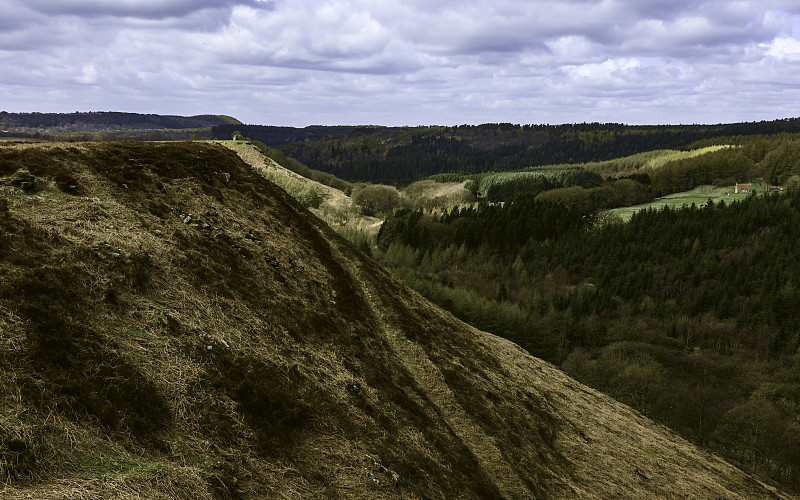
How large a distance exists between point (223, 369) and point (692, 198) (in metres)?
215

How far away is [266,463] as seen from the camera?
41.2 ft

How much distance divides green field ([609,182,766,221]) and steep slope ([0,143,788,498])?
167m

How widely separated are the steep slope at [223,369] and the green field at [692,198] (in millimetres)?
167075

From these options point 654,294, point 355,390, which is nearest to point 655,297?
point 654,294

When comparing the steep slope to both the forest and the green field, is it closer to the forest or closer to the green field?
the forest

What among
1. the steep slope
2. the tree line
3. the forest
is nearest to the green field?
the forest

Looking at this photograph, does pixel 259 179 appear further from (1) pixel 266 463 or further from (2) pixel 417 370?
(1) pixel 266 463

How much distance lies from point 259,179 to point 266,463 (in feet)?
75.4

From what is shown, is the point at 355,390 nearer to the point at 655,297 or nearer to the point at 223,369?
the point at 223,369

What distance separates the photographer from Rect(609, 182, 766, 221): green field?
17800cm

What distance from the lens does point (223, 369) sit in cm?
1453

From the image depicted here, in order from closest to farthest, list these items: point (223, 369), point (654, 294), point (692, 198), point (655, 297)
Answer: point (223, 369), point (655, 297), point (654, 294), point (692, 198)

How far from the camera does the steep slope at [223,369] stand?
10.7m

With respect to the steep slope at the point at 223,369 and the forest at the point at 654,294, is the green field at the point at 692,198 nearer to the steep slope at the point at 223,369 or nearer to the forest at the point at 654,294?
the forest at the point at 654,294
